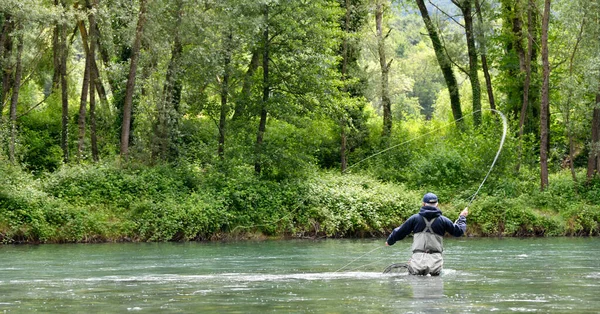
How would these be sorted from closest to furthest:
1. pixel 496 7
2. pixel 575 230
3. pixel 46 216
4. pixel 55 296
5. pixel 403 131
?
pixel 55 296 → pixel 46 216 → pixel 575 230 → pixel 496 7 → pixel 403 131

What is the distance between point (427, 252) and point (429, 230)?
55 cm

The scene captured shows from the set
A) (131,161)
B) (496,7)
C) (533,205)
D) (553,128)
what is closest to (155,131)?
(131,161)

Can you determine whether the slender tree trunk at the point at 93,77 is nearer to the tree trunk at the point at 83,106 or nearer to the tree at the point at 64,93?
the tree trunk at the point at 83,106

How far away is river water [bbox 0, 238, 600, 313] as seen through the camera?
12086 millimetres

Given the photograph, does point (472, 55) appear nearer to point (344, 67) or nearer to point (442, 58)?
point (442, 58)

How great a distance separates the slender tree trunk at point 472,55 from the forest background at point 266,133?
0.40ft

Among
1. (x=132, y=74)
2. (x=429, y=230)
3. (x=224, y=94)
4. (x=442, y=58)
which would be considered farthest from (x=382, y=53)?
(x=429, y=230)

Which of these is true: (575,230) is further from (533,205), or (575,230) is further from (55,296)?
(55,296)

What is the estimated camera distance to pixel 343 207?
31.8 meters

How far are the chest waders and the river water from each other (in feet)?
0.90

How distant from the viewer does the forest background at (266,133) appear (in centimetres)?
3006

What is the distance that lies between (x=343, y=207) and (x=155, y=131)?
7.19 meters

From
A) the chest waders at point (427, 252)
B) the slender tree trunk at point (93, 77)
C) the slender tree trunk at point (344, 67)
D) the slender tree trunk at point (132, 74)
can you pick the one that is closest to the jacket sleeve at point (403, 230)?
the chest waders at point (427, 252)

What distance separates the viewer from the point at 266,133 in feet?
129
